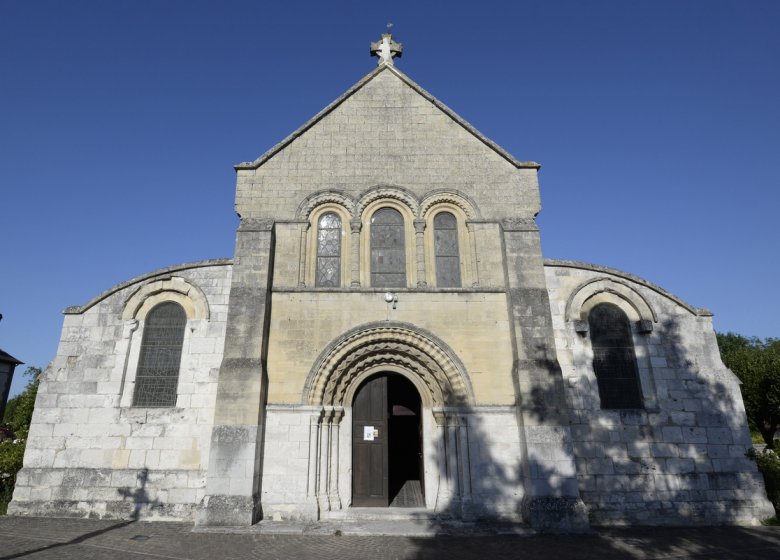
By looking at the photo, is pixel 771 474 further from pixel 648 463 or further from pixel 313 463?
pixel 313 463

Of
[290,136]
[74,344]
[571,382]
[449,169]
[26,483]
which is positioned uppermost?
[290,136]

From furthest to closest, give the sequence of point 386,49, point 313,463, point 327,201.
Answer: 1. point 386,49
2. point 327,201
3. point 313,463

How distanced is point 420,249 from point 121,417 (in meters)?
8.23

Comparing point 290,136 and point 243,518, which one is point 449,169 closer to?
point 290,136

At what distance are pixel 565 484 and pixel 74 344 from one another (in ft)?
39.4

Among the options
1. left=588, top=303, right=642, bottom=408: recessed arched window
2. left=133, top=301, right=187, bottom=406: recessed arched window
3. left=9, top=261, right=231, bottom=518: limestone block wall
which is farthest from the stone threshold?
left=588, top=303, right=642, bottom=408: recessed arched window

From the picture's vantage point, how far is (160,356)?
1125cm

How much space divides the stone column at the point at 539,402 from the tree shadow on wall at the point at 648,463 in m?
0.08

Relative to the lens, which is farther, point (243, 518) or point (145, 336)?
point (145, 336)

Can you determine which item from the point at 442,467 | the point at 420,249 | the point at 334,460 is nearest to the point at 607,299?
the point at 420,249

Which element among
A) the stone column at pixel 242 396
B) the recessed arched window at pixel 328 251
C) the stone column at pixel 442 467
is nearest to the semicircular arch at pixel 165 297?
the stone column at pixel 242 396

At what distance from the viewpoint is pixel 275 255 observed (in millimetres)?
11484

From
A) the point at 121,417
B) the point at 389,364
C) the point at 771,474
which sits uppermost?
the point at 389,364

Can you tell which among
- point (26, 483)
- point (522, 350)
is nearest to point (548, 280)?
point (522, 350)
